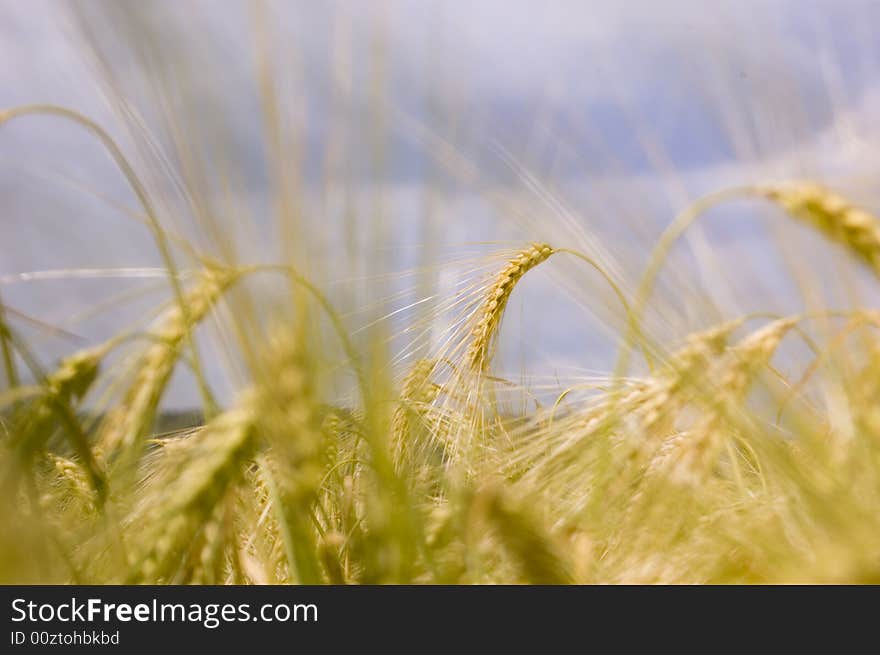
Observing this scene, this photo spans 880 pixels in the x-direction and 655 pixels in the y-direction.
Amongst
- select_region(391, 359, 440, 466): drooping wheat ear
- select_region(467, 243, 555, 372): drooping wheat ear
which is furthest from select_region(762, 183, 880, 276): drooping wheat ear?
select_region(467, 243, 555, 372): drooping wheat ear

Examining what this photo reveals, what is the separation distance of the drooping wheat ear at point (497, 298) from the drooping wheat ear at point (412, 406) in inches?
3.4

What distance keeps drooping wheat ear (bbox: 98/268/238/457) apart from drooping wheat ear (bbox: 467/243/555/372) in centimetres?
67

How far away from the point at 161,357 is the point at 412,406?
355 millimetres

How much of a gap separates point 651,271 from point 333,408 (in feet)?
1.15

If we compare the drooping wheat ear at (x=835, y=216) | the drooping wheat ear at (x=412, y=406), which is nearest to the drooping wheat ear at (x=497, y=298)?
the drooping wheat ear at (x=412, y=406)

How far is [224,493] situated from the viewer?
715 mm

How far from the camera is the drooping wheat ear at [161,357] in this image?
2.55 feet

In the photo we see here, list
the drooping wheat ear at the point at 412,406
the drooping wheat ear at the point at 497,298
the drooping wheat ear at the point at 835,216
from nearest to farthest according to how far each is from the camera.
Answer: the drooping wheat ear at the point at 835,216
the drooping wheat ear at the point at 412,406
the drooping wheat ear at the point at 497,298

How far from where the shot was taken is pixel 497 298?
4.75ft

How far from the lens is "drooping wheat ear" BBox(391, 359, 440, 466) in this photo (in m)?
1.09

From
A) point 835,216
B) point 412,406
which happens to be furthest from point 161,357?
point 835,216

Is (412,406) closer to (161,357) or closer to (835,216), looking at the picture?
(161,357)

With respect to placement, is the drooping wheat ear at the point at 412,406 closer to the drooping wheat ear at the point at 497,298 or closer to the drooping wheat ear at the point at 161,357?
the drooping wheat ear at the point at 497,298
